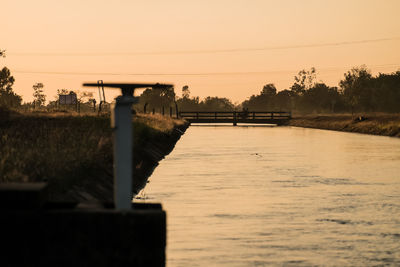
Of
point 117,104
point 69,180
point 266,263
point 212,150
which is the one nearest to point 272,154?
point 212,150

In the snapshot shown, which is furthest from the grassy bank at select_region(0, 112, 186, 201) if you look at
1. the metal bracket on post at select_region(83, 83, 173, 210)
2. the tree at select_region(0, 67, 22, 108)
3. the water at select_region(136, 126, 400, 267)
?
the tree at select_region(0, 67, 22, 108)

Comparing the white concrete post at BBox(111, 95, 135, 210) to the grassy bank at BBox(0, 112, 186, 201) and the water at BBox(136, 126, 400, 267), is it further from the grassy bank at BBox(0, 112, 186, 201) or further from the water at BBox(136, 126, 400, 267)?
the grassy bank at BBox(0, 112, 186, 201)

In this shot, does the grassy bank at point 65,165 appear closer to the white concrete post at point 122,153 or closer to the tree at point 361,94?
the white concrete post at point 122,153

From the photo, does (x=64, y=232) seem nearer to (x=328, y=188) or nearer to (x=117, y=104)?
(x=117, y=104)

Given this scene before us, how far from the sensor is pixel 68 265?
9594mm

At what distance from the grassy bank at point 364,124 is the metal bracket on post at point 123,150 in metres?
66.4

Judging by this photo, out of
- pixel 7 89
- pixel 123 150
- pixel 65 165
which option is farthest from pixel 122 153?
pixel 7 89

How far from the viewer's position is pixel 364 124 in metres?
91.2

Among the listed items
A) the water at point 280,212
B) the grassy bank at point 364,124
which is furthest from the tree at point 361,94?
the water at point 280,212

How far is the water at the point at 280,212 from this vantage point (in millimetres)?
13453

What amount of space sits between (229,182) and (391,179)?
6307mm

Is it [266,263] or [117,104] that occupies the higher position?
[117,104]

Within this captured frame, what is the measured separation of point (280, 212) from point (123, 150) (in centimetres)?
963

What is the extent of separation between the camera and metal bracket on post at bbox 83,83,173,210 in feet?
32.5
